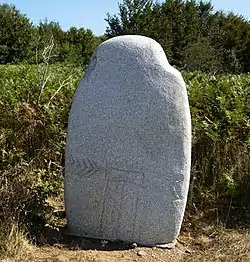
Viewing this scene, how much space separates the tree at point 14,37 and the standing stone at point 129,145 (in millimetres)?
23208

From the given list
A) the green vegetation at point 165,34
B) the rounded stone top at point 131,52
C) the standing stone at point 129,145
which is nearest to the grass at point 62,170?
the standing stone at point 129,145

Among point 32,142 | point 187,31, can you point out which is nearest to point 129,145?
point 32,142

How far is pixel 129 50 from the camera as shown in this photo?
429 cm

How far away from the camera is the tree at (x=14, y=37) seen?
2706 centimetres

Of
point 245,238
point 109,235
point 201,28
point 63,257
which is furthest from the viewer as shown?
point 201,28

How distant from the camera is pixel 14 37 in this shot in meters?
27.1

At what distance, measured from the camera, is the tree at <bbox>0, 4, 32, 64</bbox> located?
27.1 metres

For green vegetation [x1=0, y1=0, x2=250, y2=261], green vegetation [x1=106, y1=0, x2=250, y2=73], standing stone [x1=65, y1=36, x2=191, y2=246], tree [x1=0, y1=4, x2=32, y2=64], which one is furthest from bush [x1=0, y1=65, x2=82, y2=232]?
tree [x1=0, y1=4, x2=32, y2=64]

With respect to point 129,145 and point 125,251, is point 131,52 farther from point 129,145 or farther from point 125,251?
point 125,251

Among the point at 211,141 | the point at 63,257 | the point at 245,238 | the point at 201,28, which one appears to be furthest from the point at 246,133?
the point at 201,28

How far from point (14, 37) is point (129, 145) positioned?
944 inches

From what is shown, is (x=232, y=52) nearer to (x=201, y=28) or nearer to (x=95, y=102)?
(x=201, y=28)

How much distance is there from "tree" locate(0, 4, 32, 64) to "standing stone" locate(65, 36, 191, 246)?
2321cm

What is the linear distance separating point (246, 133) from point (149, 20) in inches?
951
